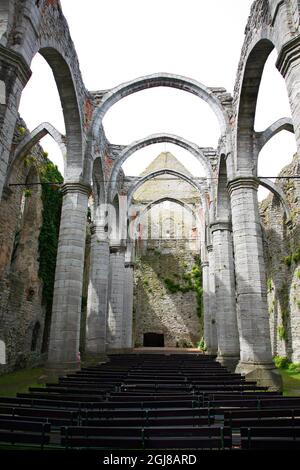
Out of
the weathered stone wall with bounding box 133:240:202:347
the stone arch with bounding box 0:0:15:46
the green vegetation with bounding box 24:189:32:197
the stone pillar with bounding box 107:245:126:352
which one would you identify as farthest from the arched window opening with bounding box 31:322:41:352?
the stone arch with bounding box 0:0:15:46

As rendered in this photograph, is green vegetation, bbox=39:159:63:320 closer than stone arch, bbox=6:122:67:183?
No

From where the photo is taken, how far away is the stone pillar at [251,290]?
27.7 ft

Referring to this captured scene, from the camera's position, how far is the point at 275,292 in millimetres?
16297

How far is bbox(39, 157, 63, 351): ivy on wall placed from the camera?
1582 centimetres

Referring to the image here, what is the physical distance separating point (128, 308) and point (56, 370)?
1185cm

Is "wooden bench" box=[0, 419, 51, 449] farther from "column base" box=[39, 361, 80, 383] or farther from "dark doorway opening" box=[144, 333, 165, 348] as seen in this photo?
"dark doorway opening" box=[144, 333, 165, 348]

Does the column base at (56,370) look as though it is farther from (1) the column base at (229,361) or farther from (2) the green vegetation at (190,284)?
(2) the green vegetation at (190,284)

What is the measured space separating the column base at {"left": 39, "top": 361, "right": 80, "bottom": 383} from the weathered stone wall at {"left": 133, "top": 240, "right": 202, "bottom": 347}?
17643mm

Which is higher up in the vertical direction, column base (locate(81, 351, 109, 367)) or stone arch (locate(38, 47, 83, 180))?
stone arch (locate(38, 47, 83, 180))

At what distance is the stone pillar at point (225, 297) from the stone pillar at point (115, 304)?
5.94m

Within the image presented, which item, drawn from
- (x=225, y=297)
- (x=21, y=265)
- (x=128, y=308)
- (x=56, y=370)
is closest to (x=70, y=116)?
(x=21, y=265)

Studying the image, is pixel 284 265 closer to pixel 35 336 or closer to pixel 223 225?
pixel 223 225


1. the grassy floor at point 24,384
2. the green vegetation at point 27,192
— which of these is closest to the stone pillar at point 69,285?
the grassy floor at point 24,384

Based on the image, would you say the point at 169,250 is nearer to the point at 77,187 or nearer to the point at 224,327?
the point at 224,327
